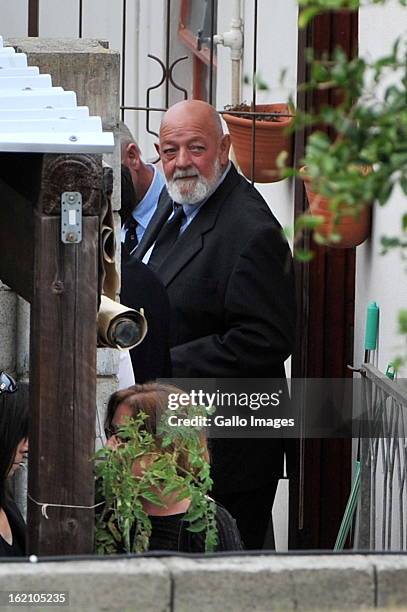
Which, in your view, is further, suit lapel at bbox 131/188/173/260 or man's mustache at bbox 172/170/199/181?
suit lapel at bbox 131/188/173/260

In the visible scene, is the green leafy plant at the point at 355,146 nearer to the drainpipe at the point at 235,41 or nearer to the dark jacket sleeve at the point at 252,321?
the dark jacket sleeve at the point at 252,321

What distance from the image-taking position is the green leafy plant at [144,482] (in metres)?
3.43

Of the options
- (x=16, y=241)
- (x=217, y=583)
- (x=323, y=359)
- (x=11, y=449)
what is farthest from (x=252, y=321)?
(x=217, y=583)

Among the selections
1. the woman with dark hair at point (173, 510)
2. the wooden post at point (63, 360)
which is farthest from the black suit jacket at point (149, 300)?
the wooden post at point (63, 360)

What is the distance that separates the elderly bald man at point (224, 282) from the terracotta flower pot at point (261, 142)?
0.61m

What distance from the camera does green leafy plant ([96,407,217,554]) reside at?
3432mm

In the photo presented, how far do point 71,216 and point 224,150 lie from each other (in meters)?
2.67

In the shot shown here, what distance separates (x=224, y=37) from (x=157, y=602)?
234 inches

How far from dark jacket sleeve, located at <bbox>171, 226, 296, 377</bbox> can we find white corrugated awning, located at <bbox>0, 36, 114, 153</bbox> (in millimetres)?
1972

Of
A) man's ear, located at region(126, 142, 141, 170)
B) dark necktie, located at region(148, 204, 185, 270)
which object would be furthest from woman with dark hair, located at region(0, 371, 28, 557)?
man's ear, located at region(126, 142, 141, 170)

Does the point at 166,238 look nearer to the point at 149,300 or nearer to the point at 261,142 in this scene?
the point at 149,300

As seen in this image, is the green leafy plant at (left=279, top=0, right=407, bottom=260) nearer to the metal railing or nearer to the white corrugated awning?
the white corrugated awning

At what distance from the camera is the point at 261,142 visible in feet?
21.3

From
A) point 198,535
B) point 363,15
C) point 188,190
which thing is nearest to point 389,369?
point 188,190
